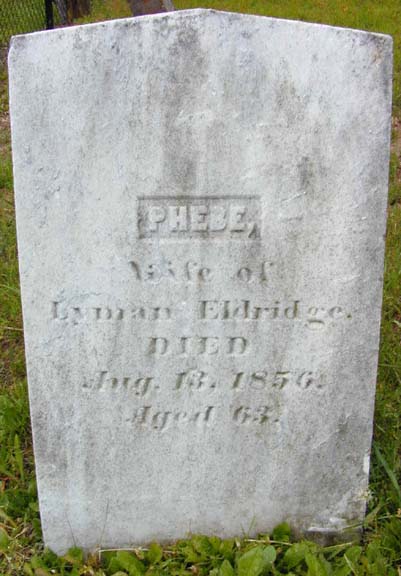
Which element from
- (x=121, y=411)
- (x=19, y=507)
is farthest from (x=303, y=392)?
(x=19, y=507)

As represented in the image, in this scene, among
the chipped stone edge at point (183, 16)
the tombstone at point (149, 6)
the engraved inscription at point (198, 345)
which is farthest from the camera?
the tombstone at point (149, 6)

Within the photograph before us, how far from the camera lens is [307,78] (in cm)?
164

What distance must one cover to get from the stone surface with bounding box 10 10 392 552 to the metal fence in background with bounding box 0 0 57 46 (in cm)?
687

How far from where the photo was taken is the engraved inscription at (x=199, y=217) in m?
1.76

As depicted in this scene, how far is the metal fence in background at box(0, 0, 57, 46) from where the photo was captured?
817 cm

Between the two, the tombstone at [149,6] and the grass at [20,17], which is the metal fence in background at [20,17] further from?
the tombstone at [149,6]

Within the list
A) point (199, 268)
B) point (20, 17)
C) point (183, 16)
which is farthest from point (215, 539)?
point (20, 17)

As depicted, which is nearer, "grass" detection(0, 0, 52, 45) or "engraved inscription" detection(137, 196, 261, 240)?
"engraved inscription" detection(137, 196, 261, 240)

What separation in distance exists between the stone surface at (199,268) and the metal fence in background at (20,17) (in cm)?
687

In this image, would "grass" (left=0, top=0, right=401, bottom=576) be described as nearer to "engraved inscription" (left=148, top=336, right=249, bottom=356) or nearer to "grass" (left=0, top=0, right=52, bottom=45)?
"engraved inscription" (left=148, top=336, right=249, bottom=356)

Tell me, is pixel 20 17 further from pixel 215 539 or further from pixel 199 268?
pixel 215 539

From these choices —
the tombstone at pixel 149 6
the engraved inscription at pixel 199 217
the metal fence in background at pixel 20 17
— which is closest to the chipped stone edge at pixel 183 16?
the engraved inscription at pixel 199 217

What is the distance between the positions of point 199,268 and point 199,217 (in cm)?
15

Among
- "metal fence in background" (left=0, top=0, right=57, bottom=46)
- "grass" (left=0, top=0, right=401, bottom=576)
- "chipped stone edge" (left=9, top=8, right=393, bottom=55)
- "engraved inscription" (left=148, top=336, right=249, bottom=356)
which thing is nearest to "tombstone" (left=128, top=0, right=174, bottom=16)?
"grass" (left=0, top=0, right=401, bottom=576)
